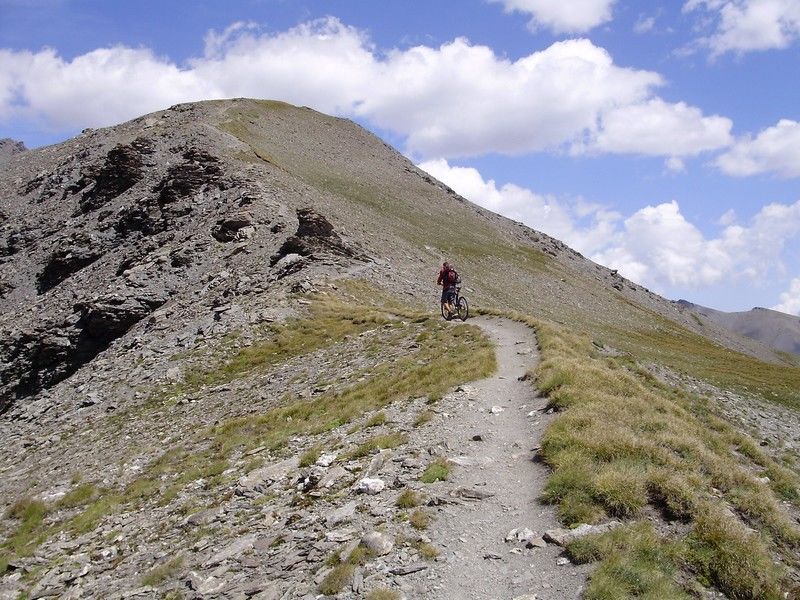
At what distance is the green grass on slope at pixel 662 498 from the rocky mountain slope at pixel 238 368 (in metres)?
0.89

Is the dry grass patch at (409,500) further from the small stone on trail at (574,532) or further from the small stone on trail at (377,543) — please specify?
the small stone on trail at (574,532)

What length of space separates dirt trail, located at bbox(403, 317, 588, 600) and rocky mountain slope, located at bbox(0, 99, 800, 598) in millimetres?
144

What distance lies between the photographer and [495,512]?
1241 cm

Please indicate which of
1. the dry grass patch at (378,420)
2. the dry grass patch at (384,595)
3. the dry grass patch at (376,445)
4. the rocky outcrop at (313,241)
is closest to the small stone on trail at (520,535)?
the dry grass patch at (384,595)

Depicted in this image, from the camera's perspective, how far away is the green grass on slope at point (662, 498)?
982cm

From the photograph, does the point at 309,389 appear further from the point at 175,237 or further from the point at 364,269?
the point at 175,237

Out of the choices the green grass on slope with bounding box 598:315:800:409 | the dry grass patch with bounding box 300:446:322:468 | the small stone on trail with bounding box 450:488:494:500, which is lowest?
the dry grass patch with bounding box 300:446:322:468

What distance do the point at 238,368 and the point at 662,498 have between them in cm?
2554

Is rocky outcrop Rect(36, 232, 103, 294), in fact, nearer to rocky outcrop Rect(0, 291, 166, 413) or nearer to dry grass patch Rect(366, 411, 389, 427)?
rocky outcrop Rect(0, 291, 166, 413)

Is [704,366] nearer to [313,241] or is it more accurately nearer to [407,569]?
[313,241]

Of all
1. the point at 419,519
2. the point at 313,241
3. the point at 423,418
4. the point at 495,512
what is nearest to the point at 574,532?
the point at 495,512

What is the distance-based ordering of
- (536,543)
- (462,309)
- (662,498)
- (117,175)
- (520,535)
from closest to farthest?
(536,543), (520,535), (662,498), (462,309), (117,175)

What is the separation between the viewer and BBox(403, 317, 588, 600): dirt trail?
989 cm

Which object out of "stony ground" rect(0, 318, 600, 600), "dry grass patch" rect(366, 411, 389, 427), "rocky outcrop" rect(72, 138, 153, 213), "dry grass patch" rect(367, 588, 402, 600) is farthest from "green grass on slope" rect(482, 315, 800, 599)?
"rocky outcrop" rect(72, 138, 153, 213)
